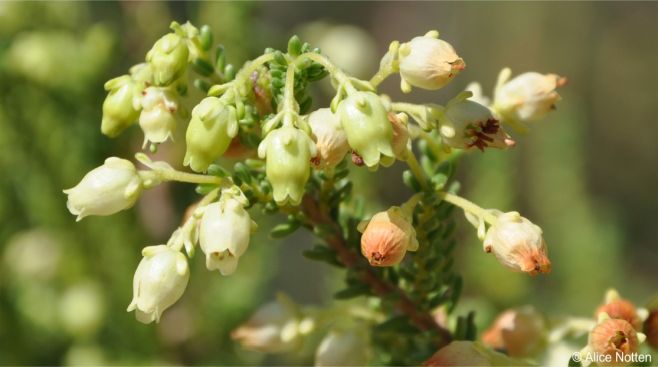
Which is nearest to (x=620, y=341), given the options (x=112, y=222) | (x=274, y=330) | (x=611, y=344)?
(x=611, y=344)

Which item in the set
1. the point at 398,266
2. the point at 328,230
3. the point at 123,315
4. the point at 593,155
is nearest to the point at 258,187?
the point at 328,230

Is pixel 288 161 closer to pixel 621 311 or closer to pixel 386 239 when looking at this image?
pixel 386 239

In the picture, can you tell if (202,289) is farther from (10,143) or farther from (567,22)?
(567,22)

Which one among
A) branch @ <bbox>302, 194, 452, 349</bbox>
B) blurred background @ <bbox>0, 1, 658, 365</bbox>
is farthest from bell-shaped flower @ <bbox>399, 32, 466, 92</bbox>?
blurred background @ <bbox>0, 1, 658, 365</bbox>

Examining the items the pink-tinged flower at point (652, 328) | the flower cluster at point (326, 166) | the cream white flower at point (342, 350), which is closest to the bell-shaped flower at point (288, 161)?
the flower cluster at point (326, 166)

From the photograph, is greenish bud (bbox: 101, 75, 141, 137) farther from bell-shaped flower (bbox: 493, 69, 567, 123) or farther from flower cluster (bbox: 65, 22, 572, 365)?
bell-shaped flower (bbox: 493, 69, 567, 123)

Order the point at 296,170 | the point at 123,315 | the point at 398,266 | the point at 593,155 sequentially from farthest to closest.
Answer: the point at 593,155 → the point at 123,315 → the point at 398,266 → the point at 296,170
